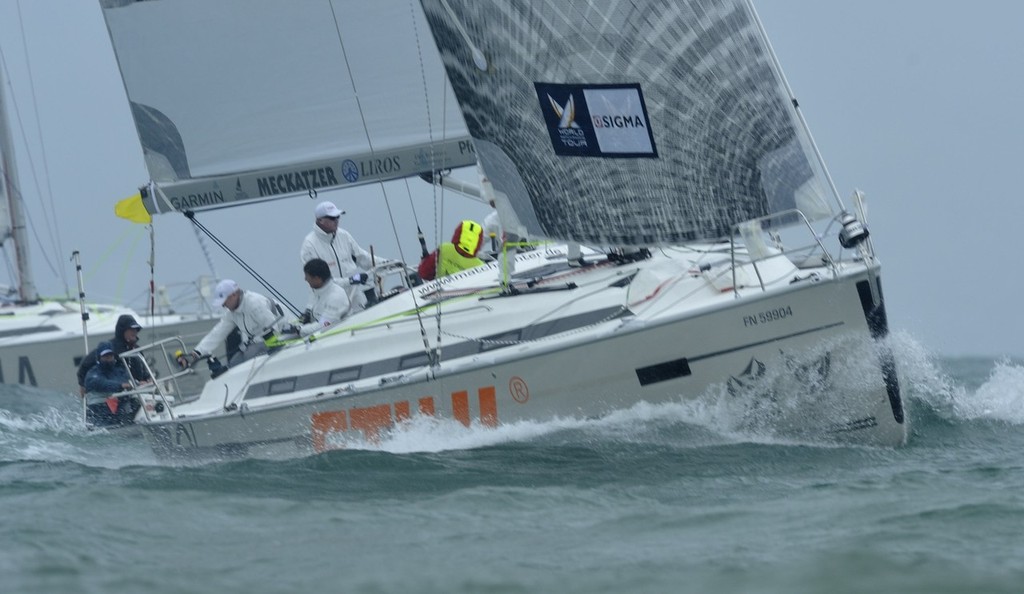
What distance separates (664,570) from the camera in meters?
5.36

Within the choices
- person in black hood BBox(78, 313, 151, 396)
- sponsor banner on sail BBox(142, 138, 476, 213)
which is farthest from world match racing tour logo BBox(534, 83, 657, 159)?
person in black hood BBox(78, 313, 151, 396)

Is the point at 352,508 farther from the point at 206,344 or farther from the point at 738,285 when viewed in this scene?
the point at 206,344

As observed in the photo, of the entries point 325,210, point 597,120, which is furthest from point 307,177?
point 597,120

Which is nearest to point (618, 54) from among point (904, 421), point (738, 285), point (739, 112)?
point (739, 112)

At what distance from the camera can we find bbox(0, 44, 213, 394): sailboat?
16672 mm

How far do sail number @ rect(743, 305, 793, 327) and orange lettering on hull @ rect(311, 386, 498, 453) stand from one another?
1411mm

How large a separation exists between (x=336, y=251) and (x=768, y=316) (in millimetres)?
3480

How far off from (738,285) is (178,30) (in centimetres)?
434

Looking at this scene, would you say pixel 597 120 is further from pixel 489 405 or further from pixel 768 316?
pixel 489 405

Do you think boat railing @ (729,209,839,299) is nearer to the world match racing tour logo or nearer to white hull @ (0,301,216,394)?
the world match racing tour logo

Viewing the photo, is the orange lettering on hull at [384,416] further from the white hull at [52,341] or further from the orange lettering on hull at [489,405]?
the white hull at [52,341]

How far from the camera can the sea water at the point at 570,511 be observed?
211 inches

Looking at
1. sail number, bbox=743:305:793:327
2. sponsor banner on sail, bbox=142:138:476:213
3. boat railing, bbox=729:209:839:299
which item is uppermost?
sponsor banner on sail, bbox=142:138:476:213

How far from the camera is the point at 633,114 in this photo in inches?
310
